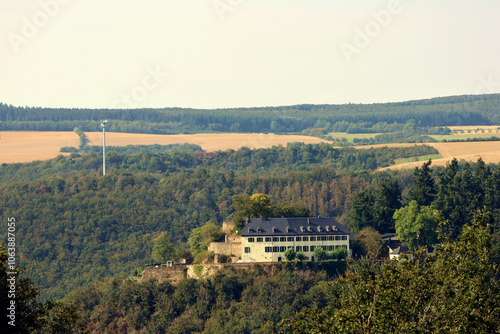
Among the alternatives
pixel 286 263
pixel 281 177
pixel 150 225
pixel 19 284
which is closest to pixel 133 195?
pixel 150 225

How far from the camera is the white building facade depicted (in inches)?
3844

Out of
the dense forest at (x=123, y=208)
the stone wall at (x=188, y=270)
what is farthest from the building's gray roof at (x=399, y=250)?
the dense forest at (x=123, y=208)

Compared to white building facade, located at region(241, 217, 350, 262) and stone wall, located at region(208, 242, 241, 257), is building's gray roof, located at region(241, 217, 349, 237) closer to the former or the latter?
white building facade, located at region(241, 217, 350, 262)

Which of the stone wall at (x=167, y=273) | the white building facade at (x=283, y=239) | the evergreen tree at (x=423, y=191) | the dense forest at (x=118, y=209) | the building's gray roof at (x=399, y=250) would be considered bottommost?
the dense forest at (x=118, y=209)

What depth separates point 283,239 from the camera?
320 ft

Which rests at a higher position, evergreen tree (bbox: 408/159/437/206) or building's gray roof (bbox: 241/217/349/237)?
evergreen tree (bbox: 408/159/437/206)

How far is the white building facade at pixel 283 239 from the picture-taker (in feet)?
320

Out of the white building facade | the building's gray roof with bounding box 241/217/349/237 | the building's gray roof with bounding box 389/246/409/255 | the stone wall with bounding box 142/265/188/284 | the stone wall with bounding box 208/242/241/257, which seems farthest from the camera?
the stone wall with bounding box 142/265/188/284

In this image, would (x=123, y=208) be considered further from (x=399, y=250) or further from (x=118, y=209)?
(x=399, y=250)

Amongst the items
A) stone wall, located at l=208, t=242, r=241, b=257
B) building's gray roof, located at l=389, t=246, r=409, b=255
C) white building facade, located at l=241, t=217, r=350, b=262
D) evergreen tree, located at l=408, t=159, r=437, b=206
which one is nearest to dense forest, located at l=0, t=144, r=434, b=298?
evergreen tree, located at l=408, t=159, r=437, b=206

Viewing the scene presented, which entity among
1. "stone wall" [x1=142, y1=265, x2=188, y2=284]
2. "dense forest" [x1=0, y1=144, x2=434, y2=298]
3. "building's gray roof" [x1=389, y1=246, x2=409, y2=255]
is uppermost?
"building's gray roof" [x1=389, y1=246, x2=409, y2=255]

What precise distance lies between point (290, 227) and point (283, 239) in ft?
5.01

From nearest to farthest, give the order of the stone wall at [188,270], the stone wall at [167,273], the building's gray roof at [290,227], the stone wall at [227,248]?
the stone wall at [188,270], the building's gray roof at [290,227], the stone wall at [227,248], the stone wall at [167,273]

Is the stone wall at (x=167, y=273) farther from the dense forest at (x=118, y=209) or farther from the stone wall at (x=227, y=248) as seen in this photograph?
the dense forest at (x=118, y=209)
